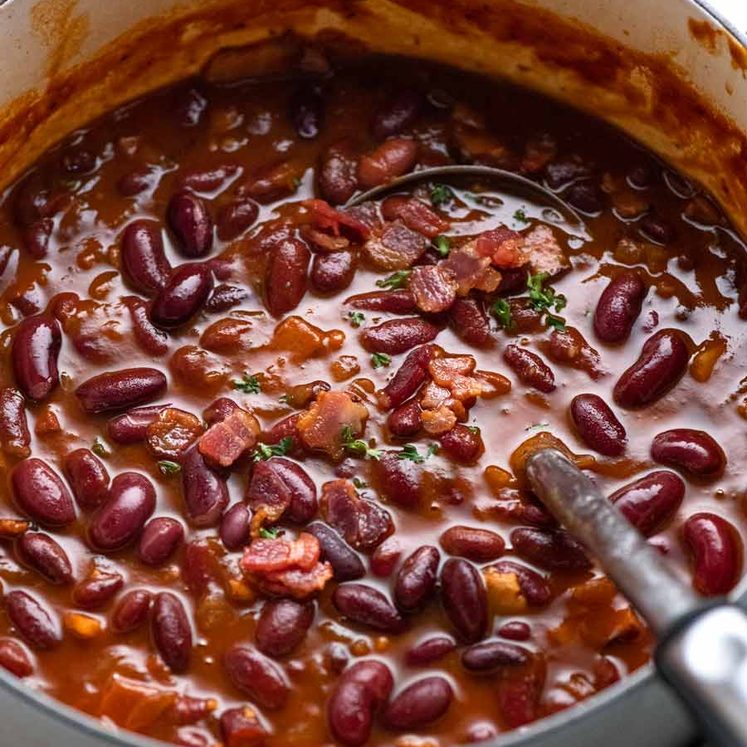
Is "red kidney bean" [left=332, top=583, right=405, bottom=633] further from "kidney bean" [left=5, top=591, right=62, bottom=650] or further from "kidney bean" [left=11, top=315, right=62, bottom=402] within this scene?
"kidney bean" [left=11, top=315, right=62, bottom=402]

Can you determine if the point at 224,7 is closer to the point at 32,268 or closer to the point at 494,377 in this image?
the point at 32,268

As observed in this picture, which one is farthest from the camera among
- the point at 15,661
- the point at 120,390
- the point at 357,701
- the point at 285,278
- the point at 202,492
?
the point at 285,278

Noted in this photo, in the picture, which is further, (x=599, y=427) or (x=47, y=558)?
(x=599, y=427)

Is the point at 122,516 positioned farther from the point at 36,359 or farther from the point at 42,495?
the point at 36,359

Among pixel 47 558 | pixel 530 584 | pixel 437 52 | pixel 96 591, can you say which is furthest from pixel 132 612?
pixel 437 52

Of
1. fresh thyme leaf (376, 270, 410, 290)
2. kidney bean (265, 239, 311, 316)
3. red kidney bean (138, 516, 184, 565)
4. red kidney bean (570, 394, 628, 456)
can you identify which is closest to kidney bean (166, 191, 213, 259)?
kidney bean (265, 239, 311, 316)

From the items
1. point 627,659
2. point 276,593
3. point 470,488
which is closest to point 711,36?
point 470,488
